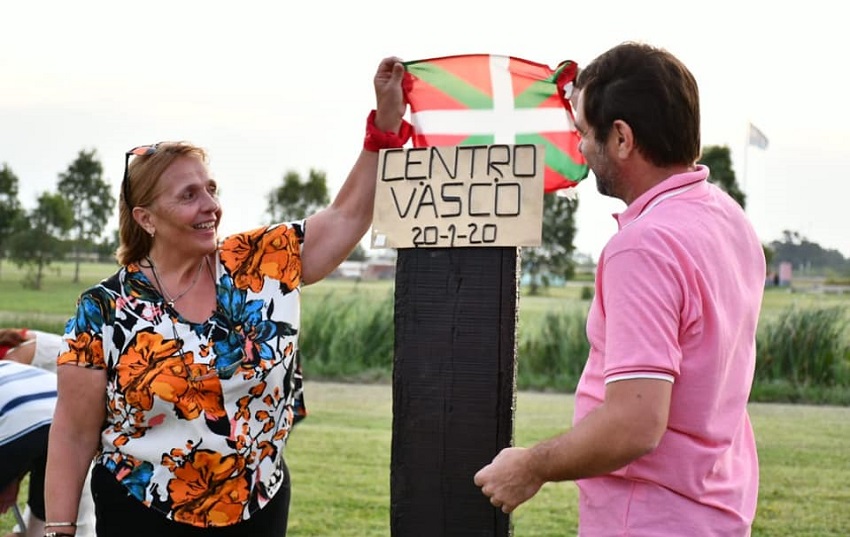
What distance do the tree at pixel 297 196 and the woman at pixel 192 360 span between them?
18334 mm

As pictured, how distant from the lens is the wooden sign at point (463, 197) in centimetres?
191

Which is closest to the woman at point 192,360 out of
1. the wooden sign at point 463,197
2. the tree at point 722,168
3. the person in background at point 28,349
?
the wooden sign at point 463,197

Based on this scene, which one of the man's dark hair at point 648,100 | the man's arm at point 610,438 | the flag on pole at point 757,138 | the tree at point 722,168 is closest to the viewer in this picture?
the man's arm at point 610,438

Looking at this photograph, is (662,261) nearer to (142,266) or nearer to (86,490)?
(142,266)

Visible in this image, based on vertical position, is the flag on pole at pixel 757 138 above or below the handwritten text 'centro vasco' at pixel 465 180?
above

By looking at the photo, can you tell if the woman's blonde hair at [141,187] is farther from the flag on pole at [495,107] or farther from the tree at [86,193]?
the tree at [86,193]

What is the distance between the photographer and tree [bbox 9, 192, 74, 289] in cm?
1795

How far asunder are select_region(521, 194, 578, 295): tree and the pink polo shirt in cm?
1803

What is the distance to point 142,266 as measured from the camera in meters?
2.41

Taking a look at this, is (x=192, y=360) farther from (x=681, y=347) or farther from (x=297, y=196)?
(x=297, y=196)

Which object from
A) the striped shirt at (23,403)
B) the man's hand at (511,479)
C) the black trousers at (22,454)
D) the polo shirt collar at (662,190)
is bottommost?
the black trousers at (22,454)

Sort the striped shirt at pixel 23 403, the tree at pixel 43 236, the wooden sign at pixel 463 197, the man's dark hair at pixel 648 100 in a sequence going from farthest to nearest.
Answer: the tree at pixel 43 236 → the striped shirt at pixel 23 403 → the wooden sign at pixel 463 197 → the man's dark hair at pixel 648 100

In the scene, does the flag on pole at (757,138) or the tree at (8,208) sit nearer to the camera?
the flag on pole at (757,138)

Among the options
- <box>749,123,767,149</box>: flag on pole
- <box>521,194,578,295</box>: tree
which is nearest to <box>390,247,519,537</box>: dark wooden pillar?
<box>749,123,767,149</box>: flag on pole
